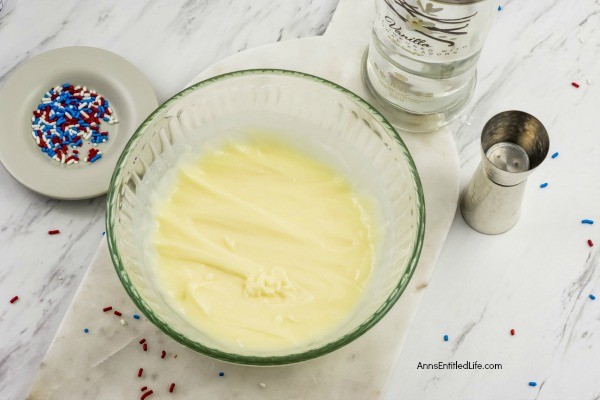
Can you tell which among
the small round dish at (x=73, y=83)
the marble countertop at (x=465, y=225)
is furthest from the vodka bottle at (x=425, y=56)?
the small round dish at (x=73, y=83)

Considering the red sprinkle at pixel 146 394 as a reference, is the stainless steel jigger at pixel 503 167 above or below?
above

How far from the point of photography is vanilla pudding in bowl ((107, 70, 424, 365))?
4.96 feet

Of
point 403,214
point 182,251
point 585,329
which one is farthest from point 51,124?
point 585,329

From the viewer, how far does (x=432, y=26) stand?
4.94 ft

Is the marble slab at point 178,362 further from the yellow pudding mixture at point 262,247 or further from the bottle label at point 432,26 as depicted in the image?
the bottle label at point 432,26

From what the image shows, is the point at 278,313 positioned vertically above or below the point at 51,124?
below

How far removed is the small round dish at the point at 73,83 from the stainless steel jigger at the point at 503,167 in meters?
0.74

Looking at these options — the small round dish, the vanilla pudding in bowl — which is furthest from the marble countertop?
the vanilla pudding in bowl

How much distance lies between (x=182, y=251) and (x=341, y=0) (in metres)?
0.73

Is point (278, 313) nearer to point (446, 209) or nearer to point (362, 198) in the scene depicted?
point (362, 198)

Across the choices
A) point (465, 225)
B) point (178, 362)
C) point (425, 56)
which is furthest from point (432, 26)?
point (178, 362)

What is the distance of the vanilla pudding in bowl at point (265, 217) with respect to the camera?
151 centimetres

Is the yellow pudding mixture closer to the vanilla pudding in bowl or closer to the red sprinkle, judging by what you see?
the vanilla pudding in bowl

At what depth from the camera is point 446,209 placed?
171 centimetres
